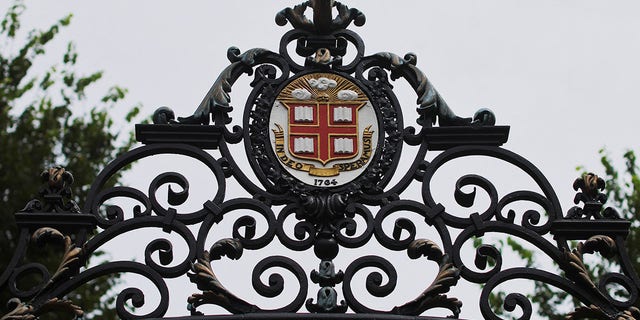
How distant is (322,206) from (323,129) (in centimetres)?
48

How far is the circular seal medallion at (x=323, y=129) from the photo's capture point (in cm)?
754

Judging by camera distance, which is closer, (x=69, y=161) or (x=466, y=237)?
(x=466, y=237)

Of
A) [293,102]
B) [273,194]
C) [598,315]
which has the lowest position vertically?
[598,315]

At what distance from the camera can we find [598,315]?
7.25 m

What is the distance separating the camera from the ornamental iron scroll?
7211 mm

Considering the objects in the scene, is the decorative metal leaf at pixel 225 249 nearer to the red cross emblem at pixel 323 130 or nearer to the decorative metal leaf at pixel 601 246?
the red cross emblem at pixel 323 130

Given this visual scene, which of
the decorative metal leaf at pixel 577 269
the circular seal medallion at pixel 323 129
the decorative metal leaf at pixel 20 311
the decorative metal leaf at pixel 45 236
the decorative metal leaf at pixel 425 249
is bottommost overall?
the decorative metal leaf at pixel 20 311

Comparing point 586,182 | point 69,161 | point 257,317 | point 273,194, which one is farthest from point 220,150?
point 69,161

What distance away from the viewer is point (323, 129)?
7.64 meters

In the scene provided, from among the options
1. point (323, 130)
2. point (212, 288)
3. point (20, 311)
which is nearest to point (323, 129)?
point (323, 130)

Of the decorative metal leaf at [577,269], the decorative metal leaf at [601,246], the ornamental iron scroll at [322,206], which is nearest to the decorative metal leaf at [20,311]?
the ornamental iron scroll at [322,206]

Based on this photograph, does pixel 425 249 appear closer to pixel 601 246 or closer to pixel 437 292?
pixel 437 292

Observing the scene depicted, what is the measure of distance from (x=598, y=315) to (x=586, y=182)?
745 millimetres

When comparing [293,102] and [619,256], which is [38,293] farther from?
[619,256]
